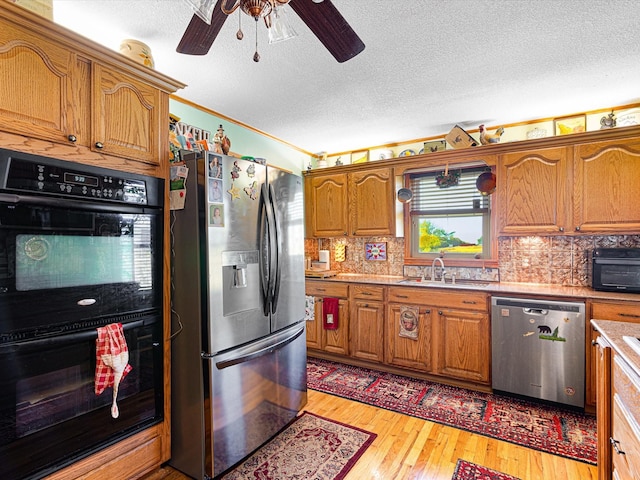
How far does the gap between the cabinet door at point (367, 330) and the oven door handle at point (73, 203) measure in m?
2.32

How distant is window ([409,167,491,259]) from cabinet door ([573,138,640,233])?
0.81 metres

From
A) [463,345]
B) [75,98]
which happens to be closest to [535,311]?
[463,345]

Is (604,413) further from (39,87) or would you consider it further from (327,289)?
(39,87)

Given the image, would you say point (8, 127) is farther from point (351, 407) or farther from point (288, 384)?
point (351, 407)

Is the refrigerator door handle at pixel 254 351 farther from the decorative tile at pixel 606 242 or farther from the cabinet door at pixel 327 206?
the decorative tile at pixel 606 242

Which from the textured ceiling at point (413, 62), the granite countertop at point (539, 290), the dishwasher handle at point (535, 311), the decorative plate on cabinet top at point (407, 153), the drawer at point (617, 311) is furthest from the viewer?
the decorative plate on cabinet top at point (407, 153)

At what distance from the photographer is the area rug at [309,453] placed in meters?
1.87

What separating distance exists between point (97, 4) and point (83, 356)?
5.68ft

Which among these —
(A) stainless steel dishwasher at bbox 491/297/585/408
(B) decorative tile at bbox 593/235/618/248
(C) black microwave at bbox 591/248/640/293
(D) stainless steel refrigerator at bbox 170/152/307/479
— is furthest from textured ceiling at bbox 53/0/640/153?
(A) stainless steel dishwasher at bbox 491/297/585/408

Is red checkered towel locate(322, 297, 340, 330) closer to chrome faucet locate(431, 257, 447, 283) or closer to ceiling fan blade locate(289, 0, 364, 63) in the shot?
chrome faucet locate(431, 257, 447, 283)

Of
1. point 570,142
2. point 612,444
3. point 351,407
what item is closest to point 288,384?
point 351,407

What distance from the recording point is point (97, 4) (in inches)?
64.8

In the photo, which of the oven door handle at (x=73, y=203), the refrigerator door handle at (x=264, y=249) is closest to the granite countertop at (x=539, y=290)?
the refrigerator door handle at (x=264, y=249)

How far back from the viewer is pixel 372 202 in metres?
3.75
